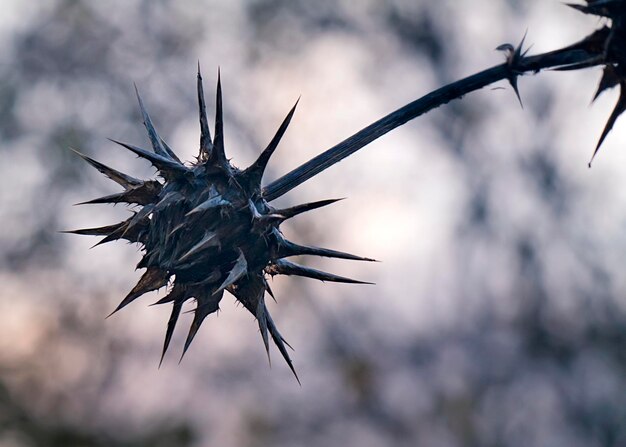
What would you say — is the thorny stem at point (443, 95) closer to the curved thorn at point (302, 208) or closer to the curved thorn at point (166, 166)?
the curved thorn at point (302, 208)

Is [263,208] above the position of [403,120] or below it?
above

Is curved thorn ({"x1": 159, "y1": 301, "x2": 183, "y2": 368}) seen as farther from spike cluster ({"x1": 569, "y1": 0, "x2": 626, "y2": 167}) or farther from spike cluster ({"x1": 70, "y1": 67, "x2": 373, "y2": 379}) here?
spike cluster ({"x1": 569, "y1": 0, "x2": 626, "y2": 167})

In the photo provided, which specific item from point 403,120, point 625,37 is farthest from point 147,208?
point 625,37

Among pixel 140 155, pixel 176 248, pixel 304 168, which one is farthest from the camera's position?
pixel 176 248

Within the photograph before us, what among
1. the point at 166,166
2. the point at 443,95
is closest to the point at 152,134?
the point at 166,166

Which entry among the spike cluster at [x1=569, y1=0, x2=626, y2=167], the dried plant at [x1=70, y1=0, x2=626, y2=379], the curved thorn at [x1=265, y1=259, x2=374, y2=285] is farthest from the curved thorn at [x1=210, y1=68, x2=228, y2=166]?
the spike cluster at [x1=569, y1=0, x2=626, y2=167]

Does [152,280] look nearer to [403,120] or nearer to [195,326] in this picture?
[195,326]

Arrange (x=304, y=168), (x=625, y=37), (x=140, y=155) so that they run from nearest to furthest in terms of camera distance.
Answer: (x=625, y=37) < (x=304, y=168) < (x=140, y=155)
